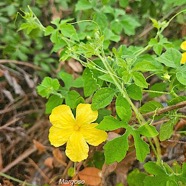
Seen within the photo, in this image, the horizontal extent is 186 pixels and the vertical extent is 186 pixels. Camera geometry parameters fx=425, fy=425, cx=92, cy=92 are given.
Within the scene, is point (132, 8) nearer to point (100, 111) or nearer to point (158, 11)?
point (158, 11)

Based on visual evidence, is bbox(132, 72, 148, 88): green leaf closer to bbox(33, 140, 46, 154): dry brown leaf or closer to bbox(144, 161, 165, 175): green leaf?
bbox(144, 161, 165, 175): green leaf

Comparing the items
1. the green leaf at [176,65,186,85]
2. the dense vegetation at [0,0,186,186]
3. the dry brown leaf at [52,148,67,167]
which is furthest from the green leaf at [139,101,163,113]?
the dry brown leaf at [52,148,67,167]

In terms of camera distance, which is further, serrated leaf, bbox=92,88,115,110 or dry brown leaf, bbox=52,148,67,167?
dry brown leaf, bbox=52,148,67,167

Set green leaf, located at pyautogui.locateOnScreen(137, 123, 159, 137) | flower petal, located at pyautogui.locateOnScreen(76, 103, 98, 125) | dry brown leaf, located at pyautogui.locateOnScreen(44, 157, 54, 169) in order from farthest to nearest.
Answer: dry brown leaf, located at pyautogui.locateOnScreen(44, 157, 54, 169) → flower petal, located at pyautogui.locateOnScreen(76, 103, 98, 125) → green leaf, located at pyautogui.locateOnScreen(137, 123, 159, 137)

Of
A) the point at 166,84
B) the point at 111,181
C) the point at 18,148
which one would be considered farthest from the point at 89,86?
the point at 18,148

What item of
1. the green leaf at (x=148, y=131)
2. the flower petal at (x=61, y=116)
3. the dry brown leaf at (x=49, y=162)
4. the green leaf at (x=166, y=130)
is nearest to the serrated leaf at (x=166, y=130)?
the green leaf at (x=166, y=130)

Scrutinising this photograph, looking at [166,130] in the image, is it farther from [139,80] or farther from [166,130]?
[139,80]
